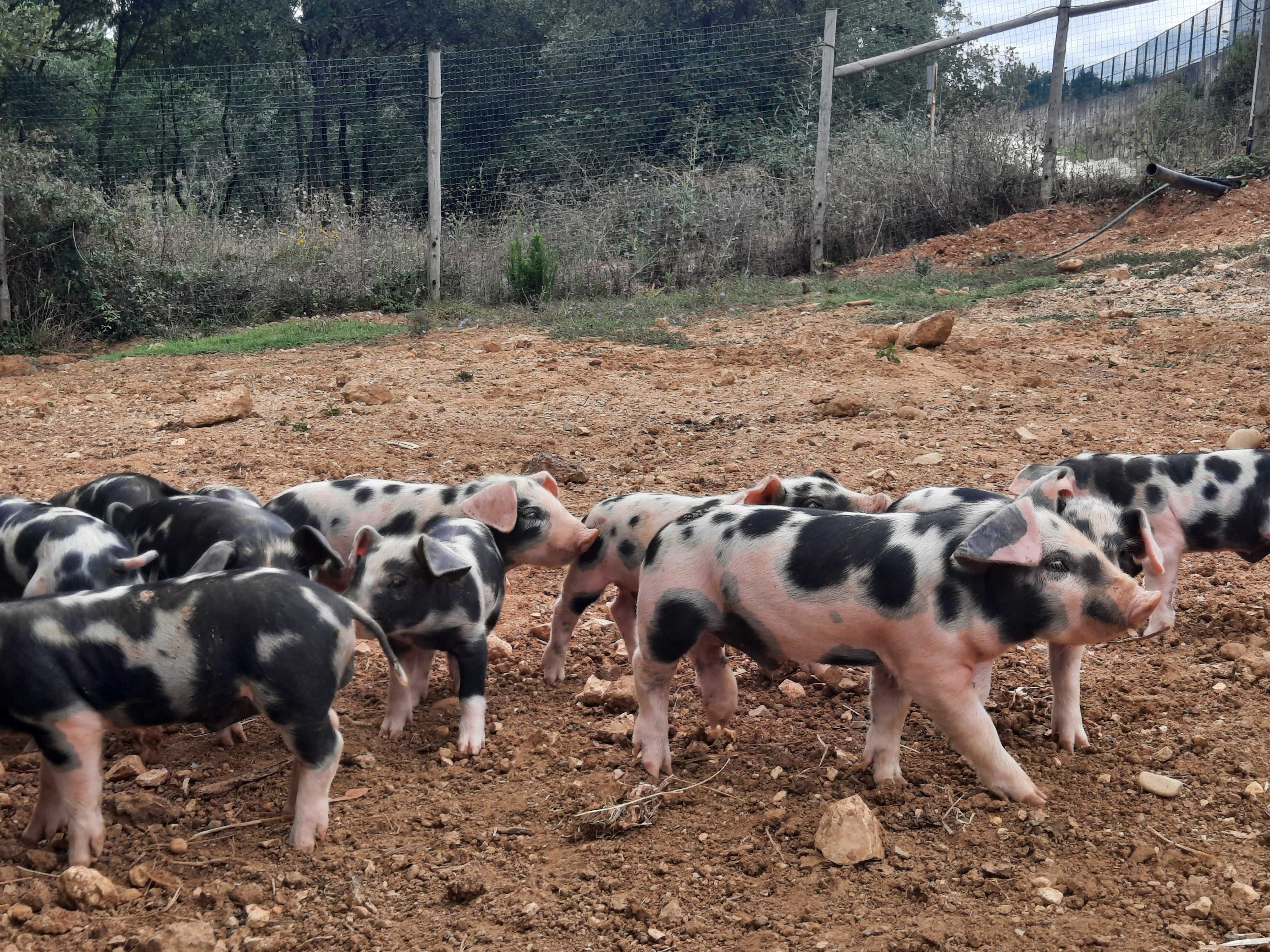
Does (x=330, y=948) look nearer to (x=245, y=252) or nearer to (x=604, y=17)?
(x=245, y=252)

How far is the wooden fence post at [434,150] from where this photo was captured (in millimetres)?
15258

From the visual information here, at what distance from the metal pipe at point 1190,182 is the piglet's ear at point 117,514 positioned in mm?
14478

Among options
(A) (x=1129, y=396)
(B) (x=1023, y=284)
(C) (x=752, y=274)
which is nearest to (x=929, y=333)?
(A) (x=1129, y=396)

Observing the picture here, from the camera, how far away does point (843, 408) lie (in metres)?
8.62

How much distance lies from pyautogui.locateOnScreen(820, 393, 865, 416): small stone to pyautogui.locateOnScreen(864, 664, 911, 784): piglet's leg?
4.87m

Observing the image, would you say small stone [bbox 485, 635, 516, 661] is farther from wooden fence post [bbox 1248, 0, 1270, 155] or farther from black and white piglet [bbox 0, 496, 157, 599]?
wooden fence post [bbox 1248, 0, 1270, 155]

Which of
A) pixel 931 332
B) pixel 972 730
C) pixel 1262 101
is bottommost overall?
pixel 972 730

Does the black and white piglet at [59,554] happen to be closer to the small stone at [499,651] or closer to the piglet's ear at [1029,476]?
the small stone at [499,651]

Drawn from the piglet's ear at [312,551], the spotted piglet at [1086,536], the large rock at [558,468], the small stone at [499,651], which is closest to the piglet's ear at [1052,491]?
→ the spotted piglet at [1086,536]

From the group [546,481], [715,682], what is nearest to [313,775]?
[715,682]

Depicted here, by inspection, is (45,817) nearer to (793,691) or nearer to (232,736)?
(232,736)

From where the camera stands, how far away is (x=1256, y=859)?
3.26m

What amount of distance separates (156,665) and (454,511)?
6.11 ft

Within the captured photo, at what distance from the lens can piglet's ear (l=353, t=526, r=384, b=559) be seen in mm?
4508
